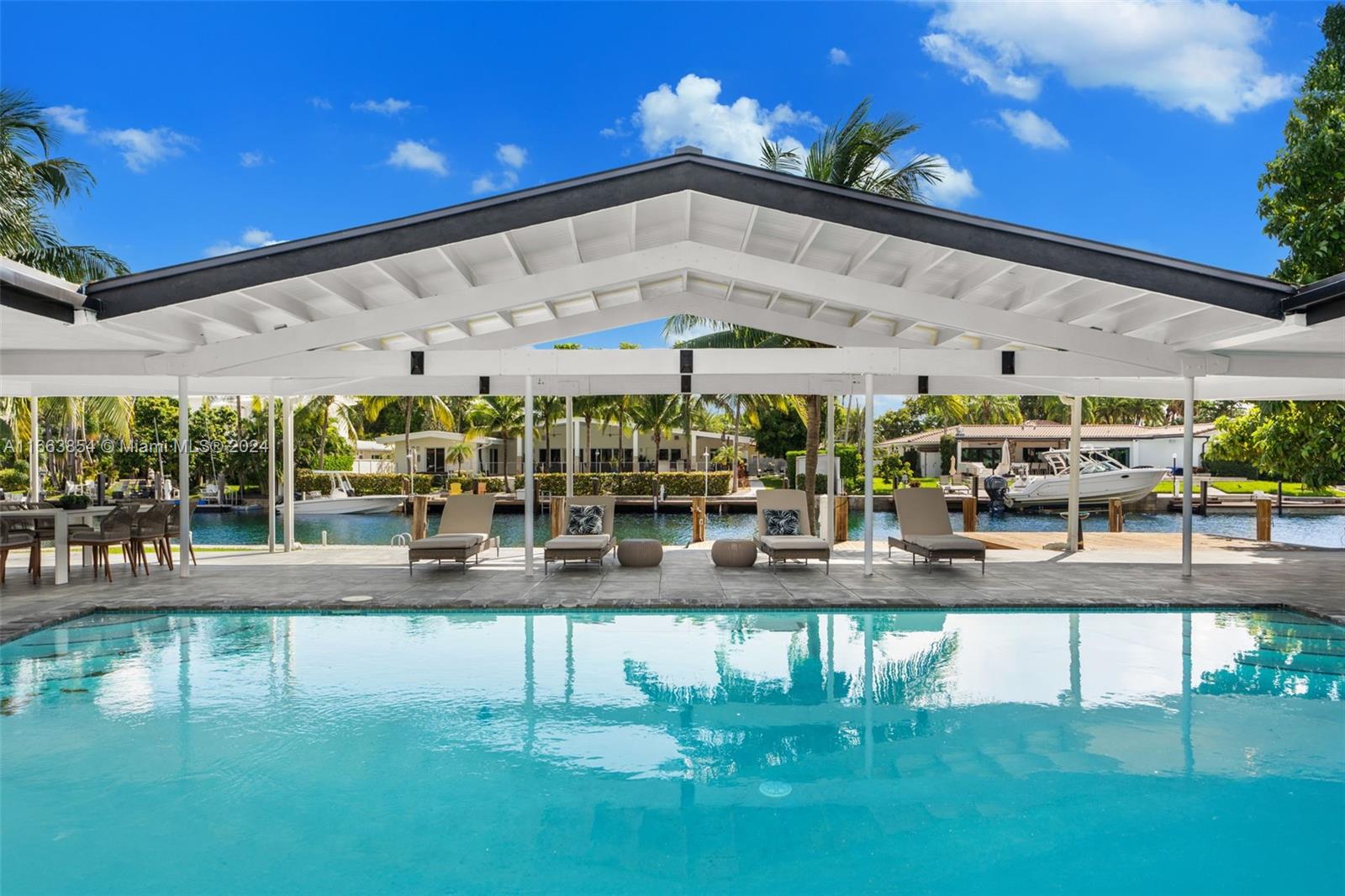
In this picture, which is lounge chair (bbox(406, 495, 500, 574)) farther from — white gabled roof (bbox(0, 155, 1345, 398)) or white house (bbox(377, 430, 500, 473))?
white house (bbox(377, 430, 500, 473))

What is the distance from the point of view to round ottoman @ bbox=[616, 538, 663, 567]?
11.7 metres

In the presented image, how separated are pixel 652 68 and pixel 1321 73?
31.2 m

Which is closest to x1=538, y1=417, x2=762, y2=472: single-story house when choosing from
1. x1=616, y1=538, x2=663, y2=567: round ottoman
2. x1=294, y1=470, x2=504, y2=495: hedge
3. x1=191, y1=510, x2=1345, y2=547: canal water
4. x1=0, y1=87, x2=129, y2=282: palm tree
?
x1=294, y1=470, x2=504, y2=495: hedge

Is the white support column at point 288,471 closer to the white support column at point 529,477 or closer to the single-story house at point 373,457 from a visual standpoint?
the white support column at point 529,477

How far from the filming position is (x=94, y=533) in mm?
10828

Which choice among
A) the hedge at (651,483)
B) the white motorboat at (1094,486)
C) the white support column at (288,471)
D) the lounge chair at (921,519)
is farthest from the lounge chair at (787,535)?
the hedge at (651,483)

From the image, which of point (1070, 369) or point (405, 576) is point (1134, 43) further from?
point (405, 576)

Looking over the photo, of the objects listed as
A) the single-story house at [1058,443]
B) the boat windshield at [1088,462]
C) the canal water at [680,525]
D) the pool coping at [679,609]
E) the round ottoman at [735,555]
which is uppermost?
the single-story house at [1058,443]

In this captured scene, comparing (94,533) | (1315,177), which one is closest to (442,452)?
(94,533)

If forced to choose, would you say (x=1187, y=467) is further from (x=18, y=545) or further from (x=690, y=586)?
(x=18, y=545)

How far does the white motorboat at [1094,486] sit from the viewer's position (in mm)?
25359

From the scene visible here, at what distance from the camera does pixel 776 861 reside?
380cm

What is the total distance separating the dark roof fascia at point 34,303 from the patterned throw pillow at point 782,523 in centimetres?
872

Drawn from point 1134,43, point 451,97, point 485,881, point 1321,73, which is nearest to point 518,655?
point 485,881
